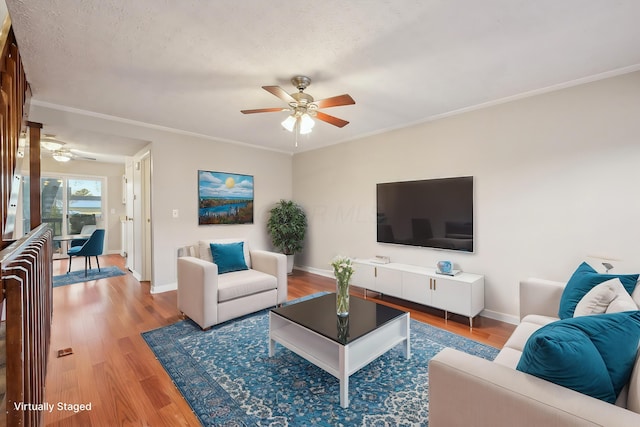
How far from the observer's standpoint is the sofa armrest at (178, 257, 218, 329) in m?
2.72

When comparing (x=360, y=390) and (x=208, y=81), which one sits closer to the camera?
(x=360, y=390)

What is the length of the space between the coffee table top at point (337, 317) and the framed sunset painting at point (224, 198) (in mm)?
2691

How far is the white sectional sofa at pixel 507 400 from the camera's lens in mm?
881

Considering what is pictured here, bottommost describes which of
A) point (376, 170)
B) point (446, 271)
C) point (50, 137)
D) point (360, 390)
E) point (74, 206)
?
point (360, 390)

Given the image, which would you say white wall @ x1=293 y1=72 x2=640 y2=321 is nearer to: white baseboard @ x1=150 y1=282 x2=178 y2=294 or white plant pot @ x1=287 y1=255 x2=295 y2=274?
white plant pot @ x1=287 y1=255 x2=295 y2=274

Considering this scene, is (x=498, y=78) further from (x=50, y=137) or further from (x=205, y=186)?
(x=50, y=137)

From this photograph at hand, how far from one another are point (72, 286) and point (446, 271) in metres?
5.41

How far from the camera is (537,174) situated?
282 cm

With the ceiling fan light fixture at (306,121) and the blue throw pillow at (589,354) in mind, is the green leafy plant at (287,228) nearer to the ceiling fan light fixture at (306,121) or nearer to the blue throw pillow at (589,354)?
the ceiling fan light fixture at (306,121)

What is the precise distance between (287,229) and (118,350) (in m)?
2.97

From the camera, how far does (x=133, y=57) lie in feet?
7.14

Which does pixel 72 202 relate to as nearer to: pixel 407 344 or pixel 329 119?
pixel 329 119

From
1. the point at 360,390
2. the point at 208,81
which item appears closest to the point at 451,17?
the point at 208,81

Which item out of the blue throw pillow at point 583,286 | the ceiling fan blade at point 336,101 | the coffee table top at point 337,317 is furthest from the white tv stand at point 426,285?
the ceiling fan blade at point 336,101
